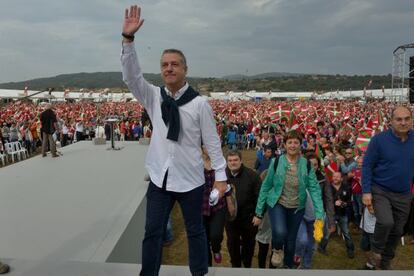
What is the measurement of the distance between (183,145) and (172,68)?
523 mm

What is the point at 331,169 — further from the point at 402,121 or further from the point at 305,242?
the point at 402,121

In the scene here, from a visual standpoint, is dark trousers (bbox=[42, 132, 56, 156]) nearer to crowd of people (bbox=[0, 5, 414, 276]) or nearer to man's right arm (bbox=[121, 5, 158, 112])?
crowd of people (bbox=[0, 5, 414, 276])

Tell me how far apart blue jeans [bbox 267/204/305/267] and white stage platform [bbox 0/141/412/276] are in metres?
0.85

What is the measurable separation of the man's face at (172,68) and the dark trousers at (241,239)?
2618mm

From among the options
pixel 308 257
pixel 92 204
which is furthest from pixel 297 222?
pixel 92 204

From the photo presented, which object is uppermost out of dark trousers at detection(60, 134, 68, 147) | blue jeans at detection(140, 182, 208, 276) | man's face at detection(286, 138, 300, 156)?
man's face at detection(286, 138, 300, 156)

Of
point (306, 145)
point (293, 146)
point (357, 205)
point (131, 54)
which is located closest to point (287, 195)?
point (293, 146)

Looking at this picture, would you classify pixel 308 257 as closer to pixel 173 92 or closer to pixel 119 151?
pixel 173 92

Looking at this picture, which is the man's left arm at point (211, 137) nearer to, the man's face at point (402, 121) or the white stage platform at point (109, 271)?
the white stage platform at point (109, 271)

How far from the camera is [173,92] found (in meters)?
2.70

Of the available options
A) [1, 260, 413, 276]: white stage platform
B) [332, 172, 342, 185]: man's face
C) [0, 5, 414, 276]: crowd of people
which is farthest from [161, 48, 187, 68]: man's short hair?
[332, 172, 342, 185]: man's face

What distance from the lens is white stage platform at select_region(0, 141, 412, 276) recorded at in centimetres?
332

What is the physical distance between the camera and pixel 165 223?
2768mm

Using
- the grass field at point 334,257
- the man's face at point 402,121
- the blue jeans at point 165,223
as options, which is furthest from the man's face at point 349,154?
the blue jeans at point 165,223
